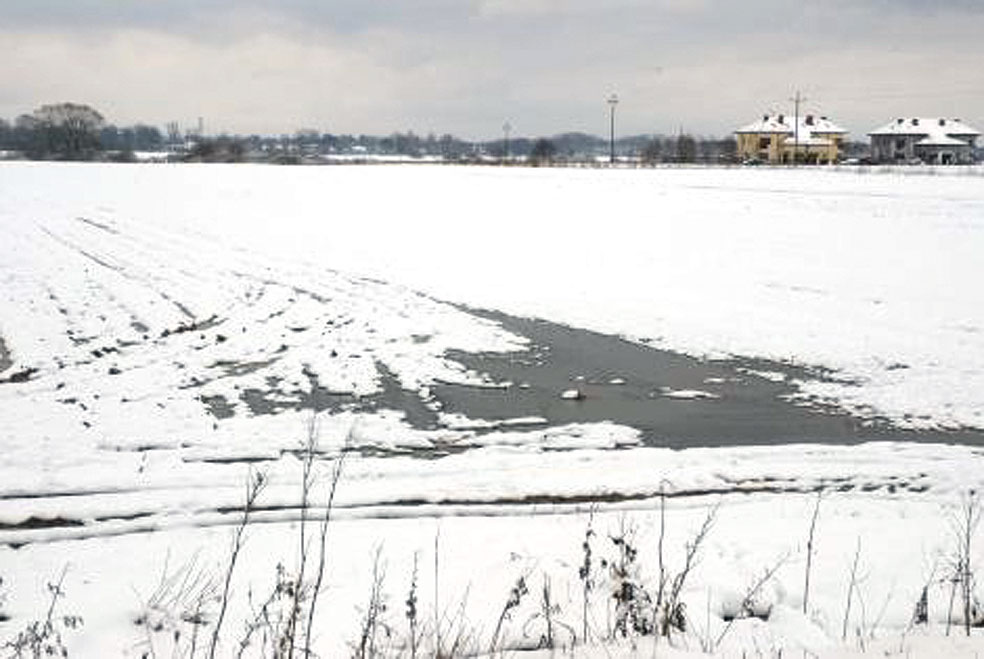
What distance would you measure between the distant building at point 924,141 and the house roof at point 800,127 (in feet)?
18.3

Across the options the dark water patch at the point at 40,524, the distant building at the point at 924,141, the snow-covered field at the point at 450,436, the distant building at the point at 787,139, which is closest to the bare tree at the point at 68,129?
the distant building at the point at 787,139

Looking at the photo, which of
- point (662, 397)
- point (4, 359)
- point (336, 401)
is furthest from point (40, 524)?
point (662, 397)

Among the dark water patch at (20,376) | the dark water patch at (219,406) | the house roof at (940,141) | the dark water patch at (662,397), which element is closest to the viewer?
the dark water patch at (662,397)

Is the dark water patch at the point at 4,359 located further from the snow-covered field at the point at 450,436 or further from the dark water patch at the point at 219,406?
the dark water patch at the point at 219,406

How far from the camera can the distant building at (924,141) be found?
396ft

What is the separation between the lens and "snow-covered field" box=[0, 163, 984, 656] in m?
6.88

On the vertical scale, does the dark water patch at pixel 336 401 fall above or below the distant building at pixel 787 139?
below

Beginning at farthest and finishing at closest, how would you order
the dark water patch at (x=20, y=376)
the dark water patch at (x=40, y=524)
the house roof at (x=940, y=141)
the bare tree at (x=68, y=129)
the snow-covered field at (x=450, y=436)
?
the bare tree at (x=68, y=129) → the house roof at (x=940, y=141) → the dark water patch at (x=20, y=376) → the dark water patch at (x=40, y=524) → the snow-covered field at (x=450, y=436)

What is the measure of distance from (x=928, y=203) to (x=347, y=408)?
1253 inches

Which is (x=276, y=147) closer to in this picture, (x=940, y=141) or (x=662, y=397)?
(x=940, y=141)

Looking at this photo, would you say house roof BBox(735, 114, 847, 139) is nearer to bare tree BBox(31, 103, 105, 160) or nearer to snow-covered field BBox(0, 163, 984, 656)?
bare tree BBox(31, 103, 105, 160)

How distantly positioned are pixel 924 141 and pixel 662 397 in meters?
120

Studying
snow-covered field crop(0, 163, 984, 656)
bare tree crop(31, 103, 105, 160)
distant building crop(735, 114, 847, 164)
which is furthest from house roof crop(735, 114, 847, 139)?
snow-covered field crop(0, 163, 984, 656)

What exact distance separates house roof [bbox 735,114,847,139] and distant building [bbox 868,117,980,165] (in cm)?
558
